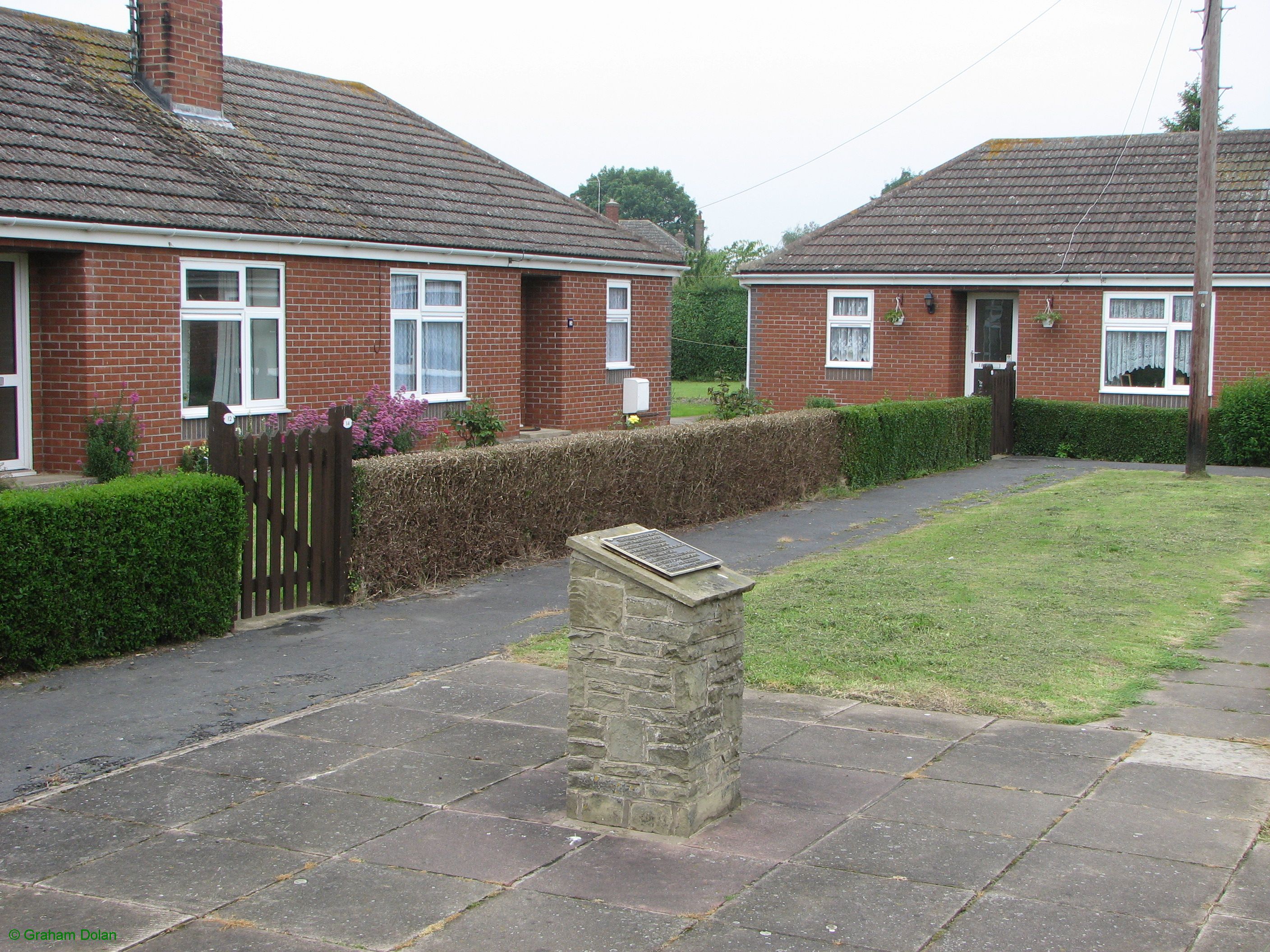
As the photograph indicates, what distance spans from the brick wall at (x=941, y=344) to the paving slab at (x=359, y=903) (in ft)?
73.2

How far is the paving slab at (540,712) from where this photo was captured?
23.7ft

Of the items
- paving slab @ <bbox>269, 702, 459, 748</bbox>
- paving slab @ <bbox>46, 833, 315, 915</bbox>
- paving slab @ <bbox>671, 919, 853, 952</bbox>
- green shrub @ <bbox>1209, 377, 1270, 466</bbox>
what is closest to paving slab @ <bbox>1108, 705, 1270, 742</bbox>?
paving slab @ <bbox>671, 919, 853, 952</bbox>

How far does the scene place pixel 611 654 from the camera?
567 cm

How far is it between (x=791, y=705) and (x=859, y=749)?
87cm

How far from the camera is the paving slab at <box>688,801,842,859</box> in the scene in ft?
17.8

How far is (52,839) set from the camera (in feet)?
17.8

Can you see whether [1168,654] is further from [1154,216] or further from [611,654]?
[1154,216]

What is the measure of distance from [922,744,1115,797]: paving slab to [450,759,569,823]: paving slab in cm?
178

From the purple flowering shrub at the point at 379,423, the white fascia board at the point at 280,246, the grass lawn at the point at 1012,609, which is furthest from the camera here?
the purple flowering shrub at the point at 379,423

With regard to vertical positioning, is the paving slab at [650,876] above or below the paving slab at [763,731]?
below

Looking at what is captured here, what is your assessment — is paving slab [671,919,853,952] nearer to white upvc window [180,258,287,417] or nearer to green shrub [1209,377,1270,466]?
white upvc window [180,258,287,417]

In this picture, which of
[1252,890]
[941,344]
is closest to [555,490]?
[1252,890]

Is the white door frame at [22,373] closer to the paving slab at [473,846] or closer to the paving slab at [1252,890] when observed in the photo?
the paving slab at [473,846]

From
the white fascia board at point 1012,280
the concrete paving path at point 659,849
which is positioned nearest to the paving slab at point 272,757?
the concrete paving path at point 659,849
